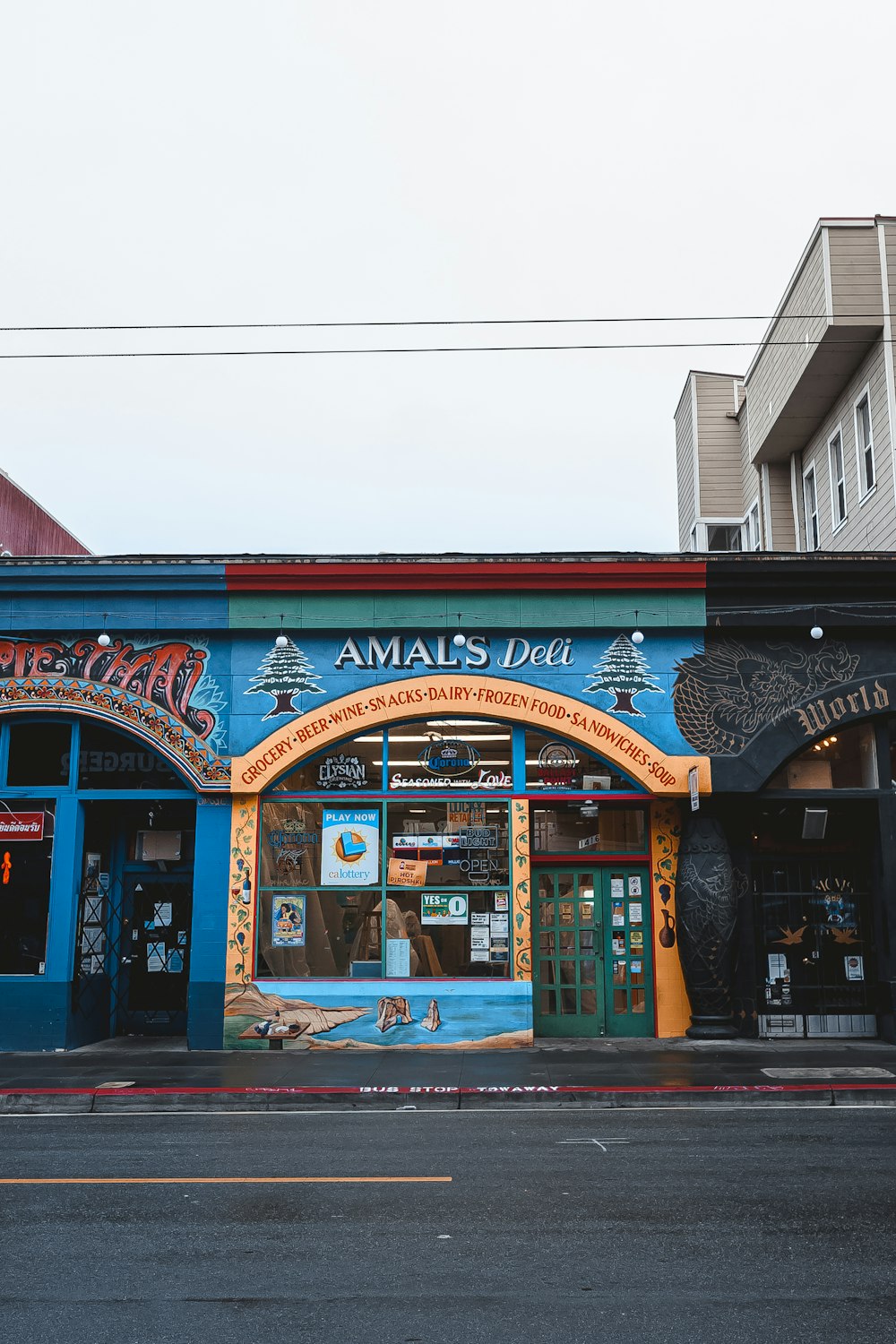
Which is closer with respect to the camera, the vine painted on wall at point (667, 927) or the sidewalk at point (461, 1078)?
the sidewalk at point (461, 1078)

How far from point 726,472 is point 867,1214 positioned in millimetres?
18503

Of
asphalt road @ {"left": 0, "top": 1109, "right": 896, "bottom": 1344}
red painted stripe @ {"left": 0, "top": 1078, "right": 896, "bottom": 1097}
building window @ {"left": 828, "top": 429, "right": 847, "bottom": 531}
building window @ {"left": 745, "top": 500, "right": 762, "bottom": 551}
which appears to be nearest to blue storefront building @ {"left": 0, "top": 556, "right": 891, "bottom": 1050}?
red painted stripe @ {"left": 0, "top": 1078, "right": 896, "bottom": 1097}

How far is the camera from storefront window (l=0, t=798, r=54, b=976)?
49.9ft

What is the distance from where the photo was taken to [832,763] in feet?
51.2

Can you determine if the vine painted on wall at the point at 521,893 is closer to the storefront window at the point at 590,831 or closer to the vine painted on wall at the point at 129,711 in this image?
the storefront window at the point at 590,831

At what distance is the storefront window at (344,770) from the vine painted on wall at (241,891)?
0.57 metres

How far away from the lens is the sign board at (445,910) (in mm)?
15039

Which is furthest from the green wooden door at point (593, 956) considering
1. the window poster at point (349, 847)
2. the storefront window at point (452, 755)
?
the window poster at point (349, 847)

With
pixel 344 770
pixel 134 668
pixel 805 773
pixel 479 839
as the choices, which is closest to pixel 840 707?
pixel 805 773

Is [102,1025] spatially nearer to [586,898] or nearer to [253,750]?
[253,750]

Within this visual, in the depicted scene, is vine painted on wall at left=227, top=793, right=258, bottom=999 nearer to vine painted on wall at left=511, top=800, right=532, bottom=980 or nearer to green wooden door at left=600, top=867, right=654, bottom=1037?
vine painted on wall at left=511, top=800, right=532, bottom=980

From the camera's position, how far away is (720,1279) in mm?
6152

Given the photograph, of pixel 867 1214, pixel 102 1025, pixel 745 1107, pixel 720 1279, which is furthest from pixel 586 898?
pixel 720 1279

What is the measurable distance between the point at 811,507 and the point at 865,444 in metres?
3.22
